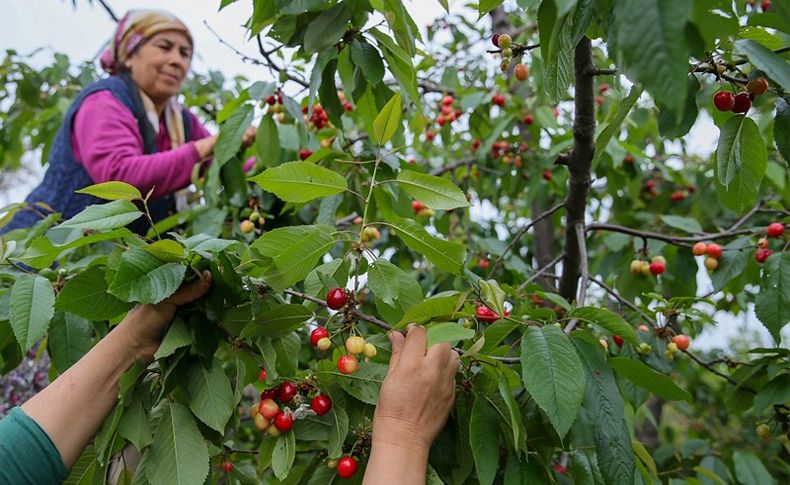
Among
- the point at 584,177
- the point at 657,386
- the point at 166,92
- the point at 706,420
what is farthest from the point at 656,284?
the point at 706,420

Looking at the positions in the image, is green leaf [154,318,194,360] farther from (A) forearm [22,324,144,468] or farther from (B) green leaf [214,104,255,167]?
(B) green leaf [214,104,255,167]

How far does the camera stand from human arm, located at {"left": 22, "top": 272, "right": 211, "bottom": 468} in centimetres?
123

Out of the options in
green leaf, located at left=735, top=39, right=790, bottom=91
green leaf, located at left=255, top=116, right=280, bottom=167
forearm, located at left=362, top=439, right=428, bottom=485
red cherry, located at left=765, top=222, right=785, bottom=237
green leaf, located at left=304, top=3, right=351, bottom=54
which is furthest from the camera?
green leaf, located at left=255, top=116, right=280, bottom=167

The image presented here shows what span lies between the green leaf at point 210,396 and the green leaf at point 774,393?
4.13 feet

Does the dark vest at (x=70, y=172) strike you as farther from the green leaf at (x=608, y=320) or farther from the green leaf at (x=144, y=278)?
the green leaf at (x=608, y=320)

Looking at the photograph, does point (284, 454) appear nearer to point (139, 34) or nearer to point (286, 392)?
point (286, 392)

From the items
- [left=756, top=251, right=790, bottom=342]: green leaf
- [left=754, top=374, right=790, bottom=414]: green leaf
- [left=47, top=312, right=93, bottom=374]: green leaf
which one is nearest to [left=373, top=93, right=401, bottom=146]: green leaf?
[left=47, top=312, right=93, bottom=374]: green leaf

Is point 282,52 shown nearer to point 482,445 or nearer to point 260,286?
point 260,286

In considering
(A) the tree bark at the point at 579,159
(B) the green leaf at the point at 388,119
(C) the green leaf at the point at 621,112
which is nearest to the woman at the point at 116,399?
(B) the green leaf at the point at 388,119

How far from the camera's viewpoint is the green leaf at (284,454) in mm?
1173

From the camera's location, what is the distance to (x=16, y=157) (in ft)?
11.6

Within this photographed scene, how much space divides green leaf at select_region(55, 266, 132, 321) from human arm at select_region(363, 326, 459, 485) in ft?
1.64

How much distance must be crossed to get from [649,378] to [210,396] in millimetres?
784

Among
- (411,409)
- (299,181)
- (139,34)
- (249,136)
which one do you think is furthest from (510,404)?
(139,34)
